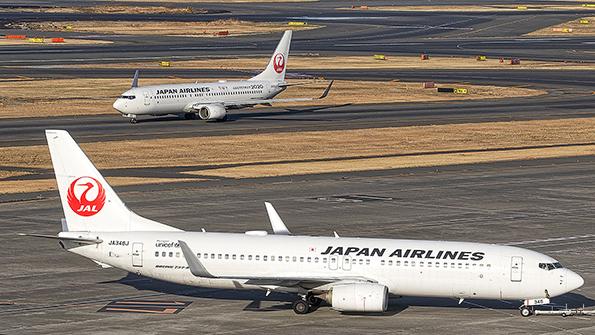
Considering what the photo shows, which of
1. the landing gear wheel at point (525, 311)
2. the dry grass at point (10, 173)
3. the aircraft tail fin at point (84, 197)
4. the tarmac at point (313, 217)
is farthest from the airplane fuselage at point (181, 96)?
the landing gear wheel at point (525, 311)

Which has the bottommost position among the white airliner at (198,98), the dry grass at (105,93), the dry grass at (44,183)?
the dry grass at (44,183)

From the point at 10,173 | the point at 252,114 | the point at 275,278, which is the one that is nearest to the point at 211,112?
the point at 252,114

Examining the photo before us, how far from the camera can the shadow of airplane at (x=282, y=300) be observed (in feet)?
179

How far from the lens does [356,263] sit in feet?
170

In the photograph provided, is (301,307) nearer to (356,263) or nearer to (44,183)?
(356,263)

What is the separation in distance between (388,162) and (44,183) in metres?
27.9

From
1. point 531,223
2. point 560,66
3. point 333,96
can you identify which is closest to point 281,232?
point 531,223

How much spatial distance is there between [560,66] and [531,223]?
120793 millimetres

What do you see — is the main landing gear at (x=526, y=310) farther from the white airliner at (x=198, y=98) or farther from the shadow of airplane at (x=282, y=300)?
the white airliner at (x=198, y=98)

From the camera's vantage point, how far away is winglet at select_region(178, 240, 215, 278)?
51812 millimetres

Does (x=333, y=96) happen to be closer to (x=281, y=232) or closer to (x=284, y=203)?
(x=284, y=203)

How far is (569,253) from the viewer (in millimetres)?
67812

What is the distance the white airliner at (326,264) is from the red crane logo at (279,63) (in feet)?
273

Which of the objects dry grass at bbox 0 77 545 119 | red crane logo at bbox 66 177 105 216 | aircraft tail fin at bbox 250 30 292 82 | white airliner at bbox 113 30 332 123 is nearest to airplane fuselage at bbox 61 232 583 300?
red crane logo at bbox 66 177 105 216
